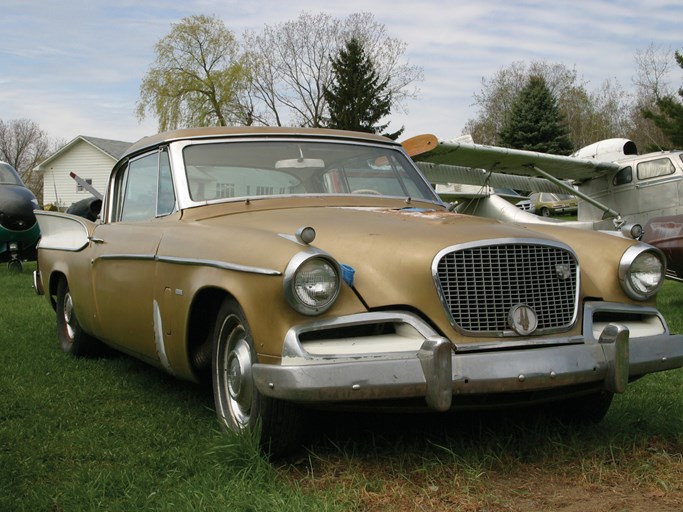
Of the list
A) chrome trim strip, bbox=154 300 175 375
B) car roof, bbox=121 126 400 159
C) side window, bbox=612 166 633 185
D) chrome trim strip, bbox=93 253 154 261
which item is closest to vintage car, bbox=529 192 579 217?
side window, bbox=612 166 633 185

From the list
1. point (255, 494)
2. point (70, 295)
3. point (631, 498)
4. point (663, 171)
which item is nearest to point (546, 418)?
point (631, 498)

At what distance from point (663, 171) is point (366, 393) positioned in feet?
44.5

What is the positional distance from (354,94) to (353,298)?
38.0 m

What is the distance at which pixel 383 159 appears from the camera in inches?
188

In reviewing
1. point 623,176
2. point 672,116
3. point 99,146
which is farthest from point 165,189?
point 99,146

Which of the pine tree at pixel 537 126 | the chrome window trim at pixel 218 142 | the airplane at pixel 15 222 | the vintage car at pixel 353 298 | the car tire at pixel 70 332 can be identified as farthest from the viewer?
the pine tree at pixel 537 126

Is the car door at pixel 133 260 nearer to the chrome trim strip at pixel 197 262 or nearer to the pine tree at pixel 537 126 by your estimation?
the chrome trim strip at pixel 197 262

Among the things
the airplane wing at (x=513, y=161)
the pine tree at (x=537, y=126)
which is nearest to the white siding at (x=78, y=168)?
the pine tree at (x=537, y=126)

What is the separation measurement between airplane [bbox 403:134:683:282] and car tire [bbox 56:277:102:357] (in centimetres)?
868

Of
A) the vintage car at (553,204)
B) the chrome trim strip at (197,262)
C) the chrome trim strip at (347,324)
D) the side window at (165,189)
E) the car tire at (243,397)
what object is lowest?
the vintage car at (553,204)

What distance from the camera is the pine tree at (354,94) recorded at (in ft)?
131

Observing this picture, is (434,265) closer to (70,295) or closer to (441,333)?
(441,333)

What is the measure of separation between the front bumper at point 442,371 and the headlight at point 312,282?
0.17m

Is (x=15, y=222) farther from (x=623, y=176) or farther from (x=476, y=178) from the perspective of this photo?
(x=623, y=176)
